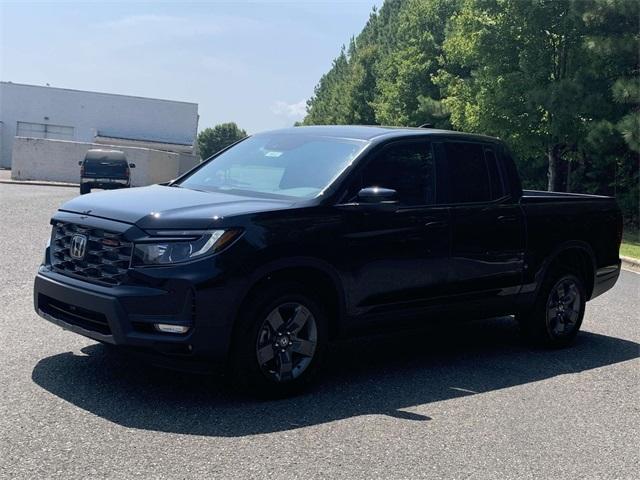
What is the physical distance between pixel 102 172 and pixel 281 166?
84.0 ft

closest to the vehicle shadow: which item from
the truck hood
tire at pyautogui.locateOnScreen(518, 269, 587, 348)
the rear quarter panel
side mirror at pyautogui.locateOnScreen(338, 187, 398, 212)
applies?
tire at pyautogui.locateOnScreen(518, 269, 587, 348)

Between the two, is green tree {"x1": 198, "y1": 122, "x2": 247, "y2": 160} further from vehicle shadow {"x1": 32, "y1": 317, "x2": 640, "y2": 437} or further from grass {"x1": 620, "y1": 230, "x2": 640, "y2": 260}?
vehicle shadow {"x1": 32, "y1": 317, "x2": 640, "y2": 437}

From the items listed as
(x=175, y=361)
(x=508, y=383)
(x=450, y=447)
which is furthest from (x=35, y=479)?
(x=508, y=383)

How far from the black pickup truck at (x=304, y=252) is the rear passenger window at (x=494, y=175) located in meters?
0.02

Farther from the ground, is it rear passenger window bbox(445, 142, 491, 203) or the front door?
rear passenger window bbox(445, 142, 491, 203)

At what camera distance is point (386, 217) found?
618 centimetres

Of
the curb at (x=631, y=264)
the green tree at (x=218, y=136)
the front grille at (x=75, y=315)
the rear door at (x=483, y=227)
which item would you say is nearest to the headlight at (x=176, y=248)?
the front grille at (x=75, y=315)

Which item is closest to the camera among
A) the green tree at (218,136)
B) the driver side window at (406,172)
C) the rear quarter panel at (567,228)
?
the driver side window at (406,172)

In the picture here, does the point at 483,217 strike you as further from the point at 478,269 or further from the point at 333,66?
the point at 333,66

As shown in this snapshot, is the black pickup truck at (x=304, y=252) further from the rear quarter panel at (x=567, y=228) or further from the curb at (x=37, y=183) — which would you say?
the curb at (x=37, y=183)

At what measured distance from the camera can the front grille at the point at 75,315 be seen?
5.29 m

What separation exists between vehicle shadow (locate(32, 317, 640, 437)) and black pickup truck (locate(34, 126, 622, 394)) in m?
0.27

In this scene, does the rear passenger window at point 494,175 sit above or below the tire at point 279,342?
above

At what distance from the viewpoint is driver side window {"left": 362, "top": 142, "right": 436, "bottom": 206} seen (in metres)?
6.31
